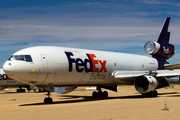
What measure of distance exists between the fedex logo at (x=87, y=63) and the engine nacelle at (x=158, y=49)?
31.7 ft

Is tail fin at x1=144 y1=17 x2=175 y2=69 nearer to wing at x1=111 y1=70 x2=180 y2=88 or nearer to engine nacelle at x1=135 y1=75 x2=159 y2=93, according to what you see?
wing at x1=111 y1=70 x2=180 y2=88

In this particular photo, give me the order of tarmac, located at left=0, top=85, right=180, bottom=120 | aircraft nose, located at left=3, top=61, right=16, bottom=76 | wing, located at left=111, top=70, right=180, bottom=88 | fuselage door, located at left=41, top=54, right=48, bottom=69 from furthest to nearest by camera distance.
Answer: wing, located at left=111, top=70, right=180, bottom=88
fuselage door, located at left=41, top=54, right=48, bottom=69
aircraft nose, located at left=3, top=61, right=16, bottom=76
tarmac, located at left=0, top=85, right=180, bottom=120

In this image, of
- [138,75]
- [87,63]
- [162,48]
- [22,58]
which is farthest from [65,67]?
[162,48]

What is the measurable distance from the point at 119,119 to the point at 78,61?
9.90 meters

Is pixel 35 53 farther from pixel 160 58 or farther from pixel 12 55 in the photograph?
pixel 160 58

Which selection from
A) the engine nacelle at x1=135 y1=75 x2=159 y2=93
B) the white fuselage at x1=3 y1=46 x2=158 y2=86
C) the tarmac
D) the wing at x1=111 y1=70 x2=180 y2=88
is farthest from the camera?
the wing at x1=111 y1=70 x2=180 y2=88

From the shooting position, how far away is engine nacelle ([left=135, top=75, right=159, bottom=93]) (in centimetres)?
2136

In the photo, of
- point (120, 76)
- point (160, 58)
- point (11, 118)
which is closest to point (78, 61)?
point (120, 76)

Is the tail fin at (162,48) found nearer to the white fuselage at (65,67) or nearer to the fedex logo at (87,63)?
the white fuselage at (65,67)

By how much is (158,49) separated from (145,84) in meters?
7.10

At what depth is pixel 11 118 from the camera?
11.1m

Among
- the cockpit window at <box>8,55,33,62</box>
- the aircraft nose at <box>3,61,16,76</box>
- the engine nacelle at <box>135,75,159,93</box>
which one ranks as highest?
the cockpit window at <box>8,55,33,62</box>

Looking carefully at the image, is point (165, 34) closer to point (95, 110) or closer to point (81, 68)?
point (81, 68)

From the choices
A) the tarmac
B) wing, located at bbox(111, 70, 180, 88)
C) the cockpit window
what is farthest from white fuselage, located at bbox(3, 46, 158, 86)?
the tarmac
